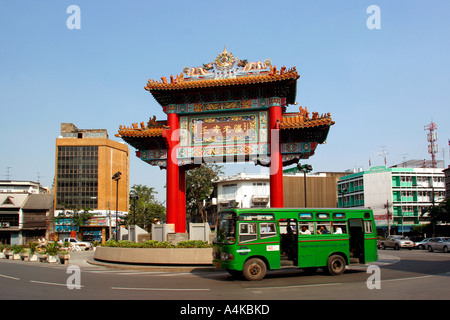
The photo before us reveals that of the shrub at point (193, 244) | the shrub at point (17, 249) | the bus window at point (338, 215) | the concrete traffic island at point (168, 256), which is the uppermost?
the bus window at point (338, 215)

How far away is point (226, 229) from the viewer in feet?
50.6

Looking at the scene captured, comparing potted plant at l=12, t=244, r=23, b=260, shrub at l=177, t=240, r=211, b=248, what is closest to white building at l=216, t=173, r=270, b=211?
potted plant at l=12, t=244, r=23, b=260

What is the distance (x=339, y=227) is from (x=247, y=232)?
3.85 meters

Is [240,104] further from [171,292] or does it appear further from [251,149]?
[171,292]

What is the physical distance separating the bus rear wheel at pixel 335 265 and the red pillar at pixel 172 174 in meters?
11.6

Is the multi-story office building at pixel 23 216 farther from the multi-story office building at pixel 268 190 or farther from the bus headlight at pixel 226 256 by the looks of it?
the bus headlight at pixel 226 256

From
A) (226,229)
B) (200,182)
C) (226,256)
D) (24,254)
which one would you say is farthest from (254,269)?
(200,182)

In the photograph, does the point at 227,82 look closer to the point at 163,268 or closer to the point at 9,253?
the point at 163,268

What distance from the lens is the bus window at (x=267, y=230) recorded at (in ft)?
50.0

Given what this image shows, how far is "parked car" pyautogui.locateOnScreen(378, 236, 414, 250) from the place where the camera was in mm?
42062

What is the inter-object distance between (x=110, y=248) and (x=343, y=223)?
13276mm

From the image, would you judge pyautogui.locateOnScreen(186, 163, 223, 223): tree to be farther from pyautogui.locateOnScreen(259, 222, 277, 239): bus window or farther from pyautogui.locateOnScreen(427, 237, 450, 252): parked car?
pyautogui.locateOnScreen(259, 222, 277, 239): bus window

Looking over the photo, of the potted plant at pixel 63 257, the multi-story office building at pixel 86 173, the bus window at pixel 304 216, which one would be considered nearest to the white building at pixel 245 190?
the multi-story office building at pixel 86 173

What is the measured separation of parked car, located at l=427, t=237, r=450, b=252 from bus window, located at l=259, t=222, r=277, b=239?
2769 cm
